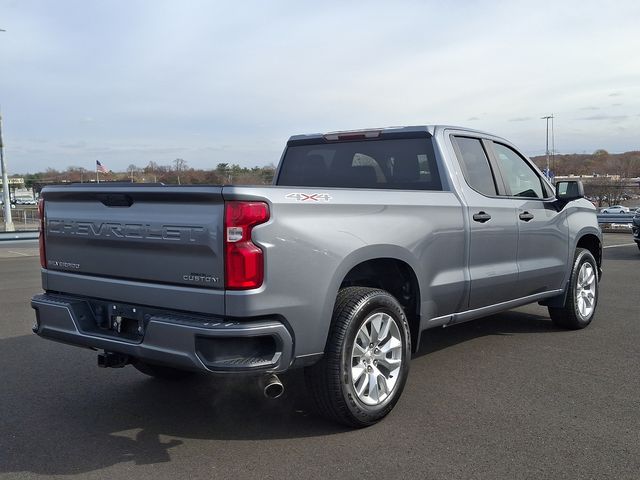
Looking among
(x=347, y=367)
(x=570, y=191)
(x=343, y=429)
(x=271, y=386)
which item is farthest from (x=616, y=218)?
(x=271, y=386)

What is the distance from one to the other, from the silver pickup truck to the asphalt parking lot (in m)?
0.33

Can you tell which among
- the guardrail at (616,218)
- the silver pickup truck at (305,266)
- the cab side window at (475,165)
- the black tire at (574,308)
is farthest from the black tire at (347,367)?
the guardrail at (616,218)

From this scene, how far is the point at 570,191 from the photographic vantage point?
612 cm

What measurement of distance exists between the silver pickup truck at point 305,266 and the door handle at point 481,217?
2 centimetres

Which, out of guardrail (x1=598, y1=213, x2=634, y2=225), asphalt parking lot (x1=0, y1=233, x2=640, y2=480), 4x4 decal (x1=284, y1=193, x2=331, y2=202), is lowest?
guardrail (x1=598, y1=213, x2=634, y2=225)

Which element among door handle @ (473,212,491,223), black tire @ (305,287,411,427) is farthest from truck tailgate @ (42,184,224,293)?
door handle @ (473,212,491,223)

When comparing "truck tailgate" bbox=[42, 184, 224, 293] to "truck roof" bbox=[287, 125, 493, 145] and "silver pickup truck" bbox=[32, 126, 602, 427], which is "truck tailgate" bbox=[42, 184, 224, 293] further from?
"truck roof" bbox=[287, 125, 493, 145]

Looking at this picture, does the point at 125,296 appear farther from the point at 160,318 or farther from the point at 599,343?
the point at 599,343

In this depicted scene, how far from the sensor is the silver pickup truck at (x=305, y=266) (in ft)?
10.8

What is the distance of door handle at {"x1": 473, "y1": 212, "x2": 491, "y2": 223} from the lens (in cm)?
491

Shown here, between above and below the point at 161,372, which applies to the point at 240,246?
above

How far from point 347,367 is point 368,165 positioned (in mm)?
2099

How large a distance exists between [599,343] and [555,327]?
0.73 m

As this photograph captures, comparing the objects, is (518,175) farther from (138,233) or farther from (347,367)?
(138,233)
